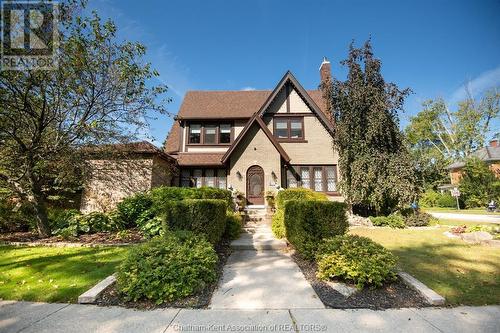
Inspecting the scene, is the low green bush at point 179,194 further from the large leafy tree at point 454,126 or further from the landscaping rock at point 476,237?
the large leafy tree at point 454,126

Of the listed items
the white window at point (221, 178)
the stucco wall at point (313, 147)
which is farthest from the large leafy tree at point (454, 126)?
the white window at point (221, 178)

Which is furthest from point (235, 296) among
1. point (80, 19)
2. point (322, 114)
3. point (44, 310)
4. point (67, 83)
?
point (322, 114)

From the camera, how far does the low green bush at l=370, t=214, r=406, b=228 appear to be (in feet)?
39.8

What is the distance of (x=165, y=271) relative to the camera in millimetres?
4484

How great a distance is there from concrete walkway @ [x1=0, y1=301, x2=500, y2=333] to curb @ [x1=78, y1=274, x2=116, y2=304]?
0.12 m

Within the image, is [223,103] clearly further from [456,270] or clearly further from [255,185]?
[456,270]

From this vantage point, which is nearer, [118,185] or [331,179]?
[118,185]

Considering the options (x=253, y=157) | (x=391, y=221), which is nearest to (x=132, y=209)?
(x=253, y=157)

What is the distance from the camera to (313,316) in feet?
12.5

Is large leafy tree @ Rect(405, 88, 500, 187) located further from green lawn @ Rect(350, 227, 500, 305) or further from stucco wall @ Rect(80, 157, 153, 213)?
stucco wall @ Rect(80, 157, 153, 213)

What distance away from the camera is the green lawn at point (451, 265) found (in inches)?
179

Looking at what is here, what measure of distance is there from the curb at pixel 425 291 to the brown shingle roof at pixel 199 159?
469 inches

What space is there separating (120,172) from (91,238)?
326 centimetres

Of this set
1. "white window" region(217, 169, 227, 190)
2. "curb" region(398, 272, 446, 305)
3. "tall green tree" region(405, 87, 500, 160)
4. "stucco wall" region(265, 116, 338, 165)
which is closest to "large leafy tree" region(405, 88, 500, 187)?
"tall green tree" region(405, 87, 500, 160)
